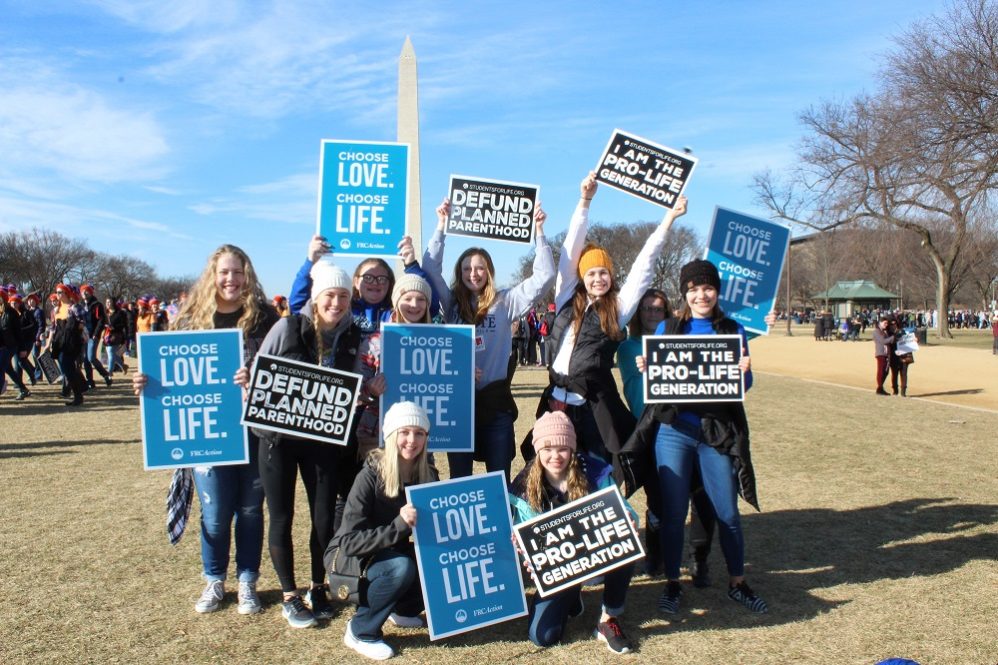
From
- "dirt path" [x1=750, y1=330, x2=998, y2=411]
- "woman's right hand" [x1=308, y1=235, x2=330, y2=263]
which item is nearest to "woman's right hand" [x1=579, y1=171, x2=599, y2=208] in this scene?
"woman's right hand" [x1=308, y1=235, x2=330, y2=263]

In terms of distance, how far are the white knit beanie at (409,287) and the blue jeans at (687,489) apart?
1.74 metres

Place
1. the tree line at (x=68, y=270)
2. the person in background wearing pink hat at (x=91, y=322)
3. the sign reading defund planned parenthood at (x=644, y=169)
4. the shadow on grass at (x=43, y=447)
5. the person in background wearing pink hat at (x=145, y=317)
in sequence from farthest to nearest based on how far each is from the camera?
the tree line at (x=68, y=270) < the person in background wearing pink hat at (x=145, y=317) < the person in background wearing pink hat at (x=91, y=322) < the shadow on grass at (x=43, y=447) < the sign reading defund planned parenthood at (x=644, y=169)

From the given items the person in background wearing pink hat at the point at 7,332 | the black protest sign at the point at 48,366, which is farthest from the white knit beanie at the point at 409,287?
the black protest sign at the point at 48,366

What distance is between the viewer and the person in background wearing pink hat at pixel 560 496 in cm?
424

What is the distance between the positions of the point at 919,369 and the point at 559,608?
2284 centimetres

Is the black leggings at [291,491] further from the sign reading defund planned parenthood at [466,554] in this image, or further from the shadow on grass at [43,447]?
the shadow on grass at [43,447]

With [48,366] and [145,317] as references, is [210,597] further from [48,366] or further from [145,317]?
[145,317]

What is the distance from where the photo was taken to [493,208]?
5.81 meters

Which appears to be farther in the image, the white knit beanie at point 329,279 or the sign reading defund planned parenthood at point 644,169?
the sign reading defund planned parenthood at point 644,169

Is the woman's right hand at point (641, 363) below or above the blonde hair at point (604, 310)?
below

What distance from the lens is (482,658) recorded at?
4090 mm

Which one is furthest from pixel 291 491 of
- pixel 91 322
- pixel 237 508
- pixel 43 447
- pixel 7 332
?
pixel 91 322

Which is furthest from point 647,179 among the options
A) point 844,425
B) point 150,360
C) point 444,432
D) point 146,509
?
point 844,425

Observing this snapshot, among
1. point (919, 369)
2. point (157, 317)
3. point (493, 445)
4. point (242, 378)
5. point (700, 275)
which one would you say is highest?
point (700, 275)
